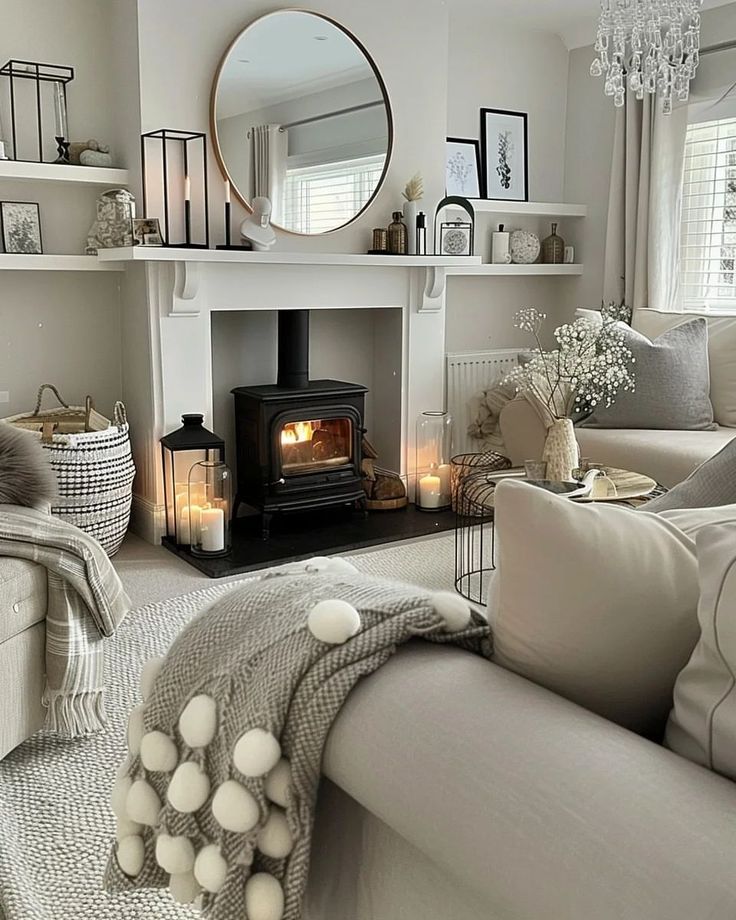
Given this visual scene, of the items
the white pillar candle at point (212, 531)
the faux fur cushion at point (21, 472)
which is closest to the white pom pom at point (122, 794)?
the faux fur cushion at point (21, 472)

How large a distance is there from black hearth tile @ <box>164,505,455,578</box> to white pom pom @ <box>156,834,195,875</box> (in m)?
2.61

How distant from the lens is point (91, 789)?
2238 millimetres

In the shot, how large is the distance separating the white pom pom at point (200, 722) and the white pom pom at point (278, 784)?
10 centimetres

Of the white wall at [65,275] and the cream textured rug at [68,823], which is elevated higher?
the white wall at [65,275]

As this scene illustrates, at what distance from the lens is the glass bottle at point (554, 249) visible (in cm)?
553

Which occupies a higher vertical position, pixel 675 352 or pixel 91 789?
pixel 675 352

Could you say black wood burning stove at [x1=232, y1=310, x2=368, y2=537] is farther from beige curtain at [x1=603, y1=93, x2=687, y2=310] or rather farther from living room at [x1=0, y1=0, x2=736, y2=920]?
beige curtain at [x1=603, y1=93, x2=687, y2=310]

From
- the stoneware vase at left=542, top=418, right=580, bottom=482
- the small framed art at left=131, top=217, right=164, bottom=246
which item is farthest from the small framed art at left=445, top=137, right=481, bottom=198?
the stoneware vase at left=542, top=418, right=580, bottom=482

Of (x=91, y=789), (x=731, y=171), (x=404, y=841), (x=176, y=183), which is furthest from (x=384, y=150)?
(x=404, y=841)

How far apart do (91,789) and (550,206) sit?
4.21 metres

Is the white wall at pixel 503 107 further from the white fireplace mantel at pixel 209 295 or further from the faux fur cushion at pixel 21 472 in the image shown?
the faux fur cushion at pixel 21 472

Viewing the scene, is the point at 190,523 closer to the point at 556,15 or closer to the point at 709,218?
the point at 709,218

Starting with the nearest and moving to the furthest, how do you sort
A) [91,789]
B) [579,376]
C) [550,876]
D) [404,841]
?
1. [550,876]
2. [404,841]
3. [91,789]
4. [579,376]

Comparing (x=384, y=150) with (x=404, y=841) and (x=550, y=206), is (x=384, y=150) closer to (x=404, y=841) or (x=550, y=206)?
(x=550, y=206)
